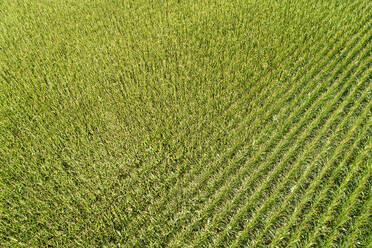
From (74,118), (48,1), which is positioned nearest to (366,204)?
(74,118)

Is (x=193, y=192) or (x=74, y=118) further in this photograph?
(x=74, y=118)

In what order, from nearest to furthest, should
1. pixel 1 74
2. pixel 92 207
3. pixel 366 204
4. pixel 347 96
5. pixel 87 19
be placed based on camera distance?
pixel 366 204 → pixel 92 207 → pixel 347 96 → pixel 1 74 → pixel 87 19

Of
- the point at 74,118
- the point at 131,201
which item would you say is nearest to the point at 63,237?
the point at 131,201

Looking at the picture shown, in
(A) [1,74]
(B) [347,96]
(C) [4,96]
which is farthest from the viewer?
(A) [1,74]

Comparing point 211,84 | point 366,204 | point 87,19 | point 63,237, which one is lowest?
point 63,237

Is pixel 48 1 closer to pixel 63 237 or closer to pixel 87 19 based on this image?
pixel 87 19

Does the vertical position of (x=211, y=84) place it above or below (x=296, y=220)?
above
